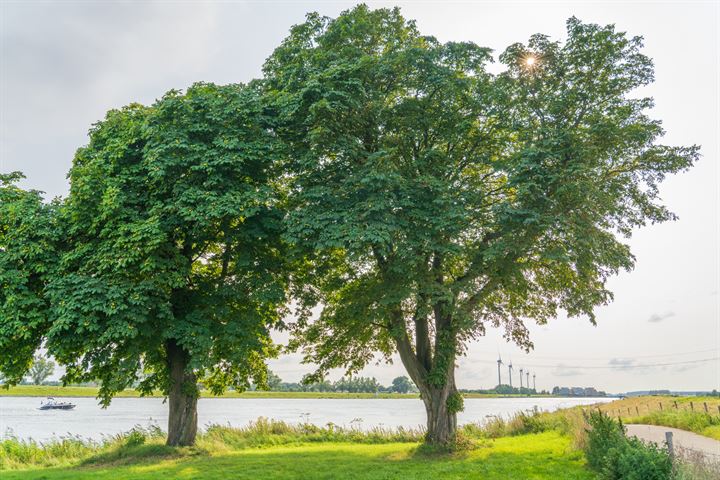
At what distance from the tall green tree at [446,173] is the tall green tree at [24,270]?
7566mm

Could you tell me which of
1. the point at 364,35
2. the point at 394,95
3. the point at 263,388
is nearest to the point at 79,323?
the point at 263,388

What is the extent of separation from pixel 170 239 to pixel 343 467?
9204 mm

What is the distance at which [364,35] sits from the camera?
749 inches

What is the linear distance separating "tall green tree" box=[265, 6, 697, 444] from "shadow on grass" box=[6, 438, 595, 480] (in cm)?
292

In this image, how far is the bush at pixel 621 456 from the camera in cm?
1082

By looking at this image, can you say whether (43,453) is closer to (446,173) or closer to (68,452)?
(68,452)

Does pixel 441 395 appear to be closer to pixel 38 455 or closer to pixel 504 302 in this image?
pixel 504 302

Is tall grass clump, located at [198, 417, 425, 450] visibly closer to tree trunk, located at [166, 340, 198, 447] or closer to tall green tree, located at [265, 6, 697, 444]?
tree trunk, located at [166, 340, 198, 447]

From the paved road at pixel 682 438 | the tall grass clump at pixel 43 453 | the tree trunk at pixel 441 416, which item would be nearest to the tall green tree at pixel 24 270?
the tall grass clump at pixel 43 453

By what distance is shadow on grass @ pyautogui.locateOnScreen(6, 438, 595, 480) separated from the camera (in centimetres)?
1364

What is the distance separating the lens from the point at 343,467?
1523 centimetres

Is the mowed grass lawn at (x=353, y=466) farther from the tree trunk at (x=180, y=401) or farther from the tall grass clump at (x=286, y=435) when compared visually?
the tall grass clump at (x=286, y=435)

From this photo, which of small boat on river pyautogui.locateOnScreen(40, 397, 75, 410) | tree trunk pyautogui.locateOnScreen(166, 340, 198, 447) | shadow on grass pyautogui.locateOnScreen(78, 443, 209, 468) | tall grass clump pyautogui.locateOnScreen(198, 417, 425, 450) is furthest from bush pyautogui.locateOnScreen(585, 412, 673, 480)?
small boat on river pyautogui.locateOnScreen(40, 397, 75, 410)

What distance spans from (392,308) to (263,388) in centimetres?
→ 704
